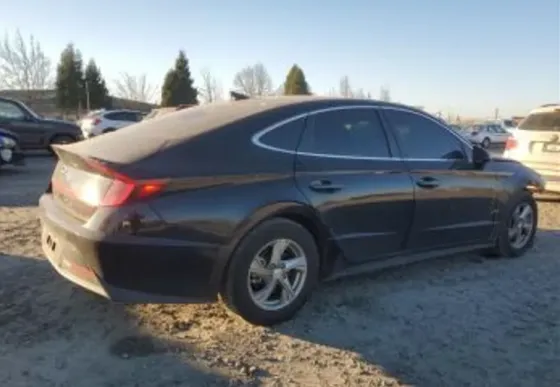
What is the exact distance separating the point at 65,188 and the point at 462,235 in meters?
3.42

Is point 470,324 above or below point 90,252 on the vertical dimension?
below

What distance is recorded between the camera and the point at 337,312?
14.3 feet

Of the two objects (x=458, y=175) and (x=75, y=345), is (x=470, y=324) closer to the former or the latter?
(x=458, y=175)

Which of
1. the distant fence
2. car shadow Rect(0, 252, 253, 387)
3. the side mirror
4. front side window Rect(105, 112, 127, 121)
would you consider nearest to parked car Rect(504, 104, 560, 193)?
the side mirror

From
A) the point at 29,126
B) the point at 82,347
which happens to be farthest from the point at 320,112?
the point at 29,126

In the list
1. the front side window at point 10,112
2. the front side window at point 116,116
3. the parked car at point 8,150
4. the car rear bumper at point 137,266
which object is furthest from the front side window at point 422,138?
the front side window at point 116,116

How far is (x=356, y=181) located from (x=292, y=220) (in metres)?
0.63

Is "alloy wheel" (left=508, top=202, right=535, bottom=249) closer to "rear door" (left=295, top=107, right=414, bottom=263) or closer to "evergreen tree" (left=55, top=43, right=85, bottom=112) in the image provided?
"rear door" (left=295, top=107, right=414, bottom=263)

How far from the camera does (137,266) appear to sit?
11.6 feet

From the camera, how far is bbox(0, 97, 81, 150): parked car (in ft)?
53.0

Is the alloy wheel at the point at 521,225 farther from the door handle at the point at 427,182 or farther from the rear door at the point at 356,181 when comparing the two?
the rear door at the point at 356,181

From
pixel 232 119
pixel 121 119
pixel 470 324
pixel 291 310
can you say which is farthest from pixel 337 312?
pixel 121 119

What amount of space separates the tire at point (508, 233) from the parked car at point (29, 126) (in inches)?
510

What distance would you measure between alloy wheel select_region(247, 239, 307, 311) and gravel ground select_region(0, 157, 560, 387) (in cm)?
20
